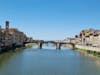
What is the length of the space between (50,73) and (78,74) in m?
3.31

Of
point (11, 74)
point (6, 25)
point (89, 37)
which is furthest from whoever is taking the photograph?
point (6, 25)

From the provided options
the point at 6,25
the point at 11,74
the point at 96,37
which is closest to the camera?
the point at 11,74

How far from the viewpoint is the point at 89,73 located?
130ft

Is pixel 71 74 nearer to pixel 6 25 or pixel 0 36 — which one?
pixel 0 36

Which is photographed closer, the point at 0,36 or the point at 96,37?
the point at 0,36

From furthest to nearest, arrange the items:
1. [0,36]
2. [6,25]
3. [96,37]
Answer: [6,25] → [96,37] → [0,36]

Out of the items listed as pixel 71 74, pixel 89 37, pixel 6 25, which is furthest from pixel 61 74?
pixel 6 25

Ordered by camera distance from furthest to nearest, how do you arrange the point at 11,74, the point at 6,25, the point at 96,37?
the point at 6,25, the point at 96,37, the point at 11,74

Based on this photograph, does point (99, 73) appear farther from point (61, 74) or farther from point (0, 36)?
point (0, 36)

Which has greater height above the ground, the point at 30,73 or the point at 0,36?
the point at 0,36

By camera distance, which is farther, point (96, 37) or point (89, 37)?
point (89, 37)

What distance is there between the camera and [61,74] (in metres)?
38.1

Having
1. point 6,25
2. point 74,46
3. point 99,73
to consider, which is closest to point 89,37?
point 74,46

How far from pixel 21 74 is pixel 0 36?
5551 cm
